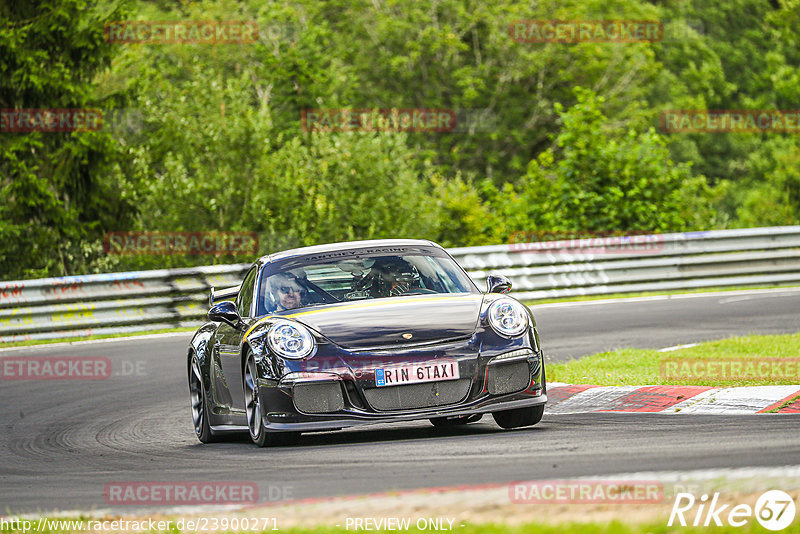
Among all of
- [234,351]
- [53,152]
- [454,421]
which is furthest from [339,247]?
[53,152]

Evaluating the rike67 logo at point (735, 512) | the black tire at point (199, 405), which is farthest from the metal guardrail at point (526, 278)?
the rike67 logo at point (735, 512)

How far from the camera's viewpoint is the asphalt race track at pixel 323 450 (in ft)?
20.2

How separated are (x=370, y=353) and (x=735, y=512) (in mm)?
3295

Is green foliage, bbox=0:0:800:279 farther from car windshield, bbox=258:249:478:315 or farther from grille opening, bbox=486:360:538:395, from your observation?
grille opening, bbox=486:360:538:395

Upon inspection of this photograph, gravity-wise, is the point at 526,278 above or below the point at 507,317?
below

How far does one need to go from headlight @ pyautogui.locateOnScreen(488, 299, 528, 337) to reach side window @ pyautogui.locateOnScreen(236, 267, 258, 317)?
68.9 inches

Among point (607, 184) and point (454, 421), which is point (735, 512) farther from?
point (607, 184)

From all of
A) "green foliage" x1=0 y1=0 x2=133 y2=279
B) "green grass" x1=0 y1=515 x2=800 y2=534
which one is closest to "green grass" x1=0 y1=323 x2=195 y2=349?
"green foliage" x1=0 y1=0 x2=133 y2=279

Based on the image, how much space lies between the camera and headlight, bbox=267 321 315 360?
7754 mm

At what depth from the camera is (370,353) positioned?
767cm

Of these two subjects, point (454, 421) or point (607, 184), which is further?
point (607, 184)

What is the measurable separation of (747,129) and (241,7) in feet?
71.5

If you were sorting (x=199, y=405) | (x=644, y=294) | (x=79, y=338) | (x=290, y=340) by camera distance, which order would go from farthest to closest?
1. (x=644, y=294)
2. (x=79, y=338)
3. (x=199, y=405)
4. (x=290, y=340)

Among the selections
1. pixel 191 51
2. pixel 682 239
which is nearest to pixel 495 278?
pixel 682 239
